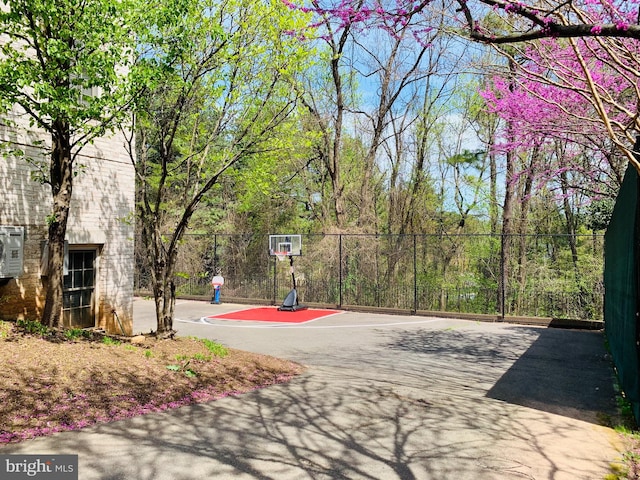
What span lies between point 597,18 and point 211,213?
23.9 m

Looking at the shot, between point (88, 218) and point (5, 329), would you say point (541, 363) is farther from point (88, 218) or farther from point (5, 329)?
point (88, 218)

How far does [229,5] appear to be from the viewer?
8312mm

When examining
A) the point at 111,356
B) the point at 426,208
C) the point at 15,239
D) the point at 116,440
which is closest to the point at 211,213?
the point at 426,208

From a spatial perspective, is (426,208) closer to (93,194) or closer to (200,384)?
(93,194)

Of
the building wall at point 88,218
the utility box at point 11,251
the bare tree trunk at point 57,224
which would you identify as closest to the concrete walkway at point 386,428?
the bare tree trunk at point 57,224

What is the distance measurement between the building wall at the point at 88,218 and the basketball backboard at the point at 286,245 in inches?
282

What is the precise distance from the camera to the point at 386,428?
5.27 meters

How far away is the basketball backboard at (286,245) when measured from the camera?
17969mm

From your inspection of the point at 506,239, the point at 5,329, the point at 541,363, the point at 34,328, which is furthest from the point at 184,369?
the point at 506,239

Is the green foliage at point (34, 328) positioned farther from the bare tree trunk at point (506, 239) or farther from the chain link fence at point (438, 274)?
the bare tree trunk at point (506, 239)

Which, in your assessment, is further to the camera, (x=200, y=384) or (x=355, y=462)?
(x=200, y=384)

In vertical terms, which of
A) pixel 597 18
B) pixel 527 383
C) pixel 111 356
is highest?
pixel 597 18

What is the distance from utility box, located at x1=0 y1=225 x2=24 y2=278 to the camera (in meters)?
8.20

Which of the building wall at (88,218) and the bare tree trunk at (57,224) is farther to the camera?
the building wall at (88,218)
